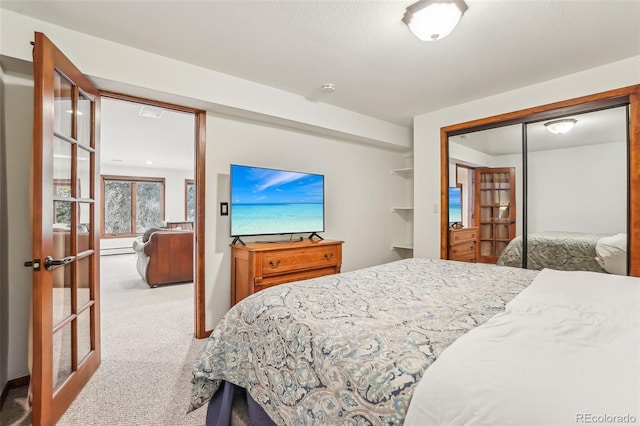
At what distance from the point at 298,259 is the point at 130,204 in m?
7.33

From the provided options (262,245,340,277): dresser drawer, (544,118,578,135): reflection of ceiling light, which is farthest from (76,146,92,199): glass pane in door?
(544,118,578,135): reflection of ceiling light

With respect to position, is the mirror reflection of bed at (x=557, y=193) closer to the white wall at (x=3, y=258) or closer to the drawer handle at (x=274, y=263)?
the drawer handle at (x=274, y=263)

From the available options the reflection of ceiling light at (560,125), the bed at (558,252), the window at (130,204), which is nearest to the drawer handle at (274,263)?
the bed at (558,252)

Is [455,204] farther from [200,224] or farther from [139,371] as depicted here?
[139,371]

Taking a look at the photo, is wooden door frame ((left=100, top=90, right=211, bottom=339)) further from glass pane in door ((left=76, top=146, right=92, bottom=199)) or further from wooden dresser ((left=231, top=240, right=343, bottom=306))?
glass pane in door ((left=76, top=146, right=92, bottom=199))

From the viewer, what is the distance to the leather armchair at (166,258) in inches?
184

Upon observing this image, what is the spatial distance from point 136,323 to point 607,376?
368cm

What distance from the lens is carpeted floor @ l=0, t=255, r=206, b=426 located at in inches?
69.8

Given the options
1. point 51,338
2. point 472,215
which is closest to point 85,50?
point 51,338

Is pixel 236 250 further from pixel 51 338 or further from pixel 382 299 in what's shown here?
pixel 382 299

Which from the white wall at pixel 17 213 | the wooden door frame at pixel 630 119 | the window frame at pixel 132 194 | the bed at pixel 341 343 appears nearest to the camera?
the bed at pixel 341 343

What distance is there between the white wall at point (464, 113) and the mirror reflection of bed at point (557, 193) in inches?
7.9

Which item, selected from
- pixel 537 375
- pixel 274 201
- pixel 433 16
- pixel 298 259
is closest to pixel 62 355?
pixel 298 259

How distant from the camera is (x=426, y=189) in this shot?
3775 millimetres
